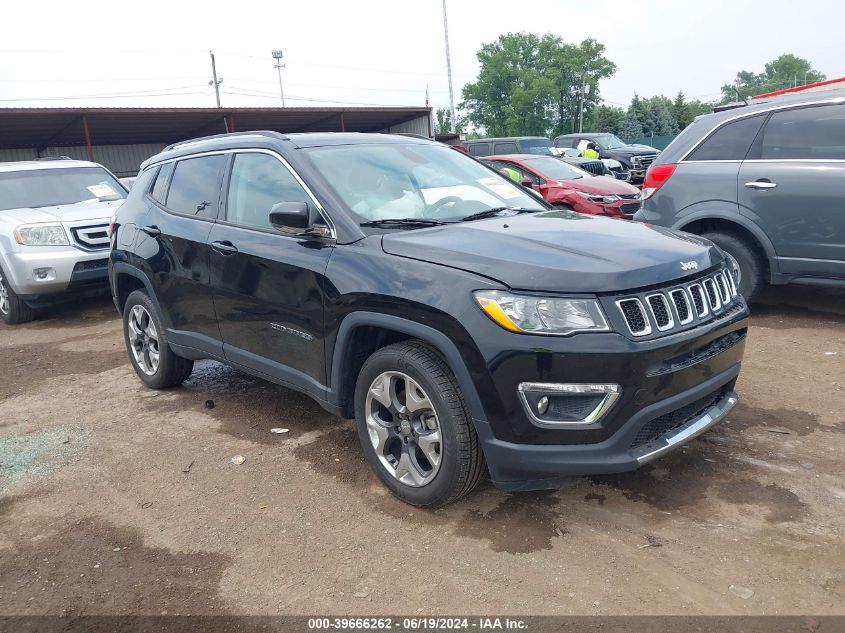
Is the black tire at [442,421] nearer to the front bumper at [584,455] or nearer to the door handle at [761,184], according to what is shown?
the front bumper at [584,455]

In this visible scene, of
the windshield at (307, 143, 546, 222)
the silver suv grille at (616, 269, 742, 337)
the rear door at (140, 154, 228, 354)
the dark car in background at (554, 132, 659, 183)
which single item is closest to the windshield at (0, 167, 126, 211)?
the rear door at (140, 154, 228, 354)

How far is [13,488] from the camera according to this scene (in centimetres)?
384

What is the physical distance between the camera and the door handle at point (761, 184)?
5871mm

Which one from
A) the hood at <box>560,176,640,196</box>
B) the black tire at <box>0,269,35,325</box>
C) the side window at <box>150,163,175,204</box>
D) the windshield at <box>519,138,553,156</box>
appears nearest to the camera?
the side window at <box>150,163,175,204</box>

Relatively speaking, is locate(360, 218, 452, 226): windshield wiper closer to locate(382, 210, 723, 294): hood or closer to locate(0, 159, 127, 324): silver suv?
locate(382, 210, 723, 294): hood

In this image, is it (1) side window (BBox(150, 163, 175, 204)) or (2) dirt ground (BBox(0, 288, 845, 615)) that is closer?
(2) dirt ground (BBox(0, 288, 845, 615))

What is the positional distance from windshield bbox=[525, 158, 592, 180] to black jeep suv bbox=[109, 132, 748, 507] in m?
7.21

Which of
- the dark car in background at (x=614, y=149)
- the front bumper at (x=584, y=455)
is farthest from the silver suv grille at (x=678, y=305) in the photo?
the dark car in background at (x=614, y=149)

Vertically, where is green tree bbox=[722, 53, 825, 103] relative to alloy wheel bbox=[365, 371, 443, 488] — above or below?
above

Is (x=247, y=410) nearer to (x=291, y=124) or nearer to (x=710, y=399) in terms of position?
(x=710, y=399)

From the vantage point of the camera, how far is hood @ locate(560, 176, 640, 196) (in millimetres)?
10578

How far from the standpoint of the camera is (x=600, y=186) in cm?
1079

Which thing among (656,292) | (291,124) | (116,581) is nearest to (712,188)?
(656,292)

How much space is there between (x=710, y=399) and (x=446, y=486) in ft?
4.32
